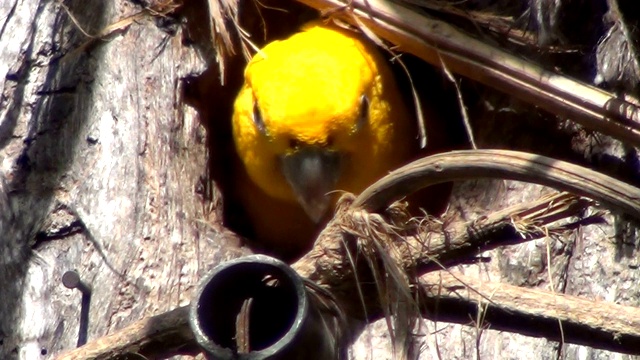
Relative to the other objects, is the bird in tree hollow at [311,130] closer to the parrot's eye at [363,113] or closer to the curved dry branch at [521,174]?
the parrot's eye at [363,113]

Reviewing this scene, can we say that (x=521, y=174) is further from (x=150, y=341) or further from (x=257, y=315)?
(x=150, y=341)

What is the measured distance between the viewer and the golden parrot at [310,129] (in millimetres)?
3379

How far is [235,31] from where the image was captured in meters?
3.61

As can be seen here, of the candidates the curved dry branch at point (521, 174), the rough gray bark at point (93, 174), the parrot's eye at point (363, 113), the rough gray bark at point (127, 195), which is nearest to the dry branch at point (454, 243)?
the curved dry branch at point (521, 174)

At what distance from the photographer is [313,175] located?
3.38m

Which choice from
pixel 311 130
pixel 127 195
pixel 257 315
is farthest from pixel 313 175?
pixel 257 315

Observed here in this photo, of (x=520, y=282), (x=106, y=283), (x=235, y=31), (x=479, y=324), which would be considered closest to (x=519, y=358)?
(x=520, y=282)

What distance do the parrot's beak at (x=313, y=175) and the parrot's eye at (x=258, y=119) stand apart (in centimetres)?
12

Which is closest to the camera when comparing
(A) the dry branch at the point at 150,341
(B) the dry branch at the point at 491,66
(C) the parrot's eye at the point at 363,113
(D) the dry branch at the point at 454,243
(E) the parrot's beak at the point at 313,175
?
(D) the dry branch at the point at 454,243

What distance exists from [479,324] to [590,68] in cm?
116

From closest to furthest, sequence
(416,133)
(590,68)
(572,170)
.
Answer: (572,170), (590,68), (416,133)

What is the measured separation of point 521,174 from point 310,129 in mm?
1216

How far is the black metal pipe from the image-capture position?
214 cm

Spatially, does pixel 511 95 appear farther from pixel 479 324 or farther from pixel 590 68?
pixel 479 324
